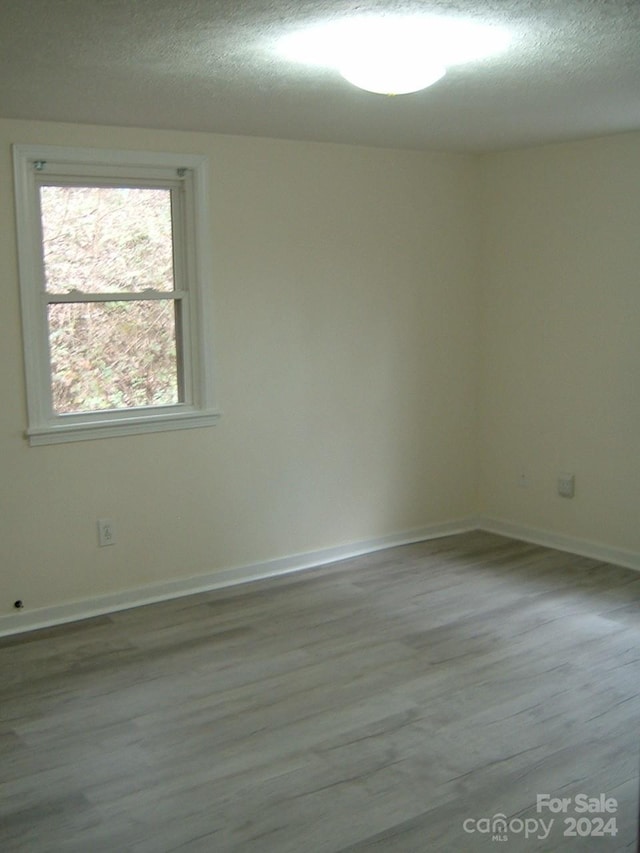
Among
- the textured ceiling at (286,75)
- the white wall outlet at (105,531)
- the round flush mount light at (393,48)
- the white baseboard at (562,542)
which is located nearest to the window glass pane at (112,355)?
the white wall outlet at (105,531)

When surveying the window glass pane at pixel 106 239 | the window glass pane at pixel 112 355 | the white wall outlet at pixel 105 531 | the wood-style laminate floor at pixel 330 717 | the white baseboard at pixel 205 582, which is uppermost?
the window glass pane at pixel 106 239

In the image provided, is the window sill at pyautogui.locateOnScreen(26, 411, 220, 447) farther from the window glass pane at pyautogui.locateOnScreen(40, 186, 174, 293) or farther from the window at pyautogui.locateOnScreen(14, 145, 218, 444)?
the window glass pane at pyautogui.locateOnScreen(40, 186, 174, 293)

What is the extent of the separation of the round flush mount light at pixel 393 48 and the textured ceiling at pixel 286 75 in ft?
0.26

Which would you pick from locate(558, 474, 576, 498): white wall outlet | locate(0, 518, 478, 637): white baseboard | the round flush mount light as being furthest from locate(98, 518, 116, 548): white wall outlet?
locate(558, 474, 576, 498): white wall outlet

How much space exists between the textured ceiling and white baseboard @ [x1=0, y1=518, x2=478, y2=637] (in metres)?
2.18

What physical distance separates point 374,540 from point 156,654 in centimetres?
173

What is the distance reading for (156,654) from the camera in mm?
3803

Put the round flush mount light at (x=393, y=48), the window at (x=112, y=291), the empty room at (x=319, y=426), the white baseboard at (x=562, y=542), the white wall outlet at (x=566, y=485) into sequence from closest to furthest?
the round flush mount light at (x=393, y=48)
the empty room at (x=319, y=426)
the window at (x=112, y=291)
the white baseboard at (x=562, y=542)
the white wall outlet at (x=566, y=485)

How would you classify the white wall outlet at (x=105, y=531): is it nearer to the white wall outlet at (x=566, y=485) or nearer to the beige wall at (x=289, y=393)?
the beige wall at (x=289, y=393)

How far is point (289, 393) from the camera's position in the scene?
15.7 feet

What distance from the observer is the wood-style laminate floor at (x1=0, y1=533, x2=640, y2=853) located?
8.55ft

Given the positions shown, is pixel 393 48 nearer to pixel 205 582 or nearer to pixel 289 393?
pixel 289 393

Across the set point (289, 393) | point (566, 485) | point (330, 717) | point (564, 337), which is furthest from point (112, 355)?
point (566, 485)

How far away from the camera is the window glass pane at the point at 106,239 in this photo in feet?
13.3
